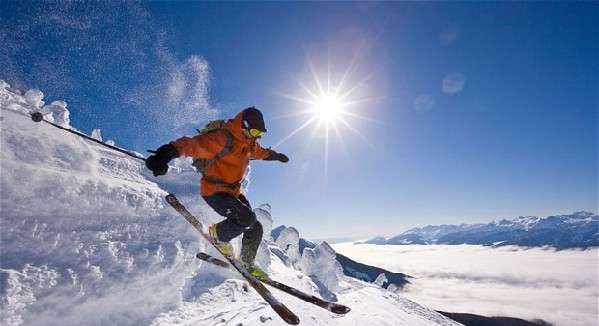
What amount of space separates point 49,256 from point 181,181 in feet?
68.9

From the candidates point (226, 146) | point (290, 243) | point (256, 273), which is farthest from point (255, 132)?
point (290, 243)

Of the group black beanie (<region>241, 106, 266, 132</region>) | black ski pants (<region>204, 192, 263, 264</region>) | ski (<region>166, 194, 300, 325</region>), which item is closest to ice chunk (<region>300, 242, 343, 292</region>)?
black ski pants (<region>204, 192, 263, 264</region>)

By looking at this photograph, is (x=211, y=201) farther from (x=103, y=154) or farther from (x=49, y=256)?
(x=103, y=154)

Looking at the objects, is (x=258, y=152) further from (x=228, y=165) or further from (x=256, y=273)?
(x=256, y=273)

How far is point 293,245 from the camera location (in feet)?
207

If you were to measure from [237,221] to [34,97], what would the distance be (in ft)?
112

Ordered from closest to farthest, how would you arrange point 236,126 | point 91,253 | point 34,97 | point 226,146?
point 226,146, point 236,126, point 91,253, point 34,97

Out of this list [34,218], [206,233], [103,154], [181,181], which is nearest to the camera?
[206,233]

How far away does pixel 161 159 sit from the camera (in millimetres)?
5852

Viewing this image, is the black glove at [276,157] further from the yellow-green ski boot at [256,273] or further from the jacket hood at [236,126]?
the yellow-green ski boot at [256,273]

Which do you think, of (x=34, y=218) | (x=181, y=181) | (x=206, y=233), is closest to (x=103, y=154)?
(x=181, y=181)

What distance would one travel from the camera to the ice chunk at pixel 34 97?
31359mm

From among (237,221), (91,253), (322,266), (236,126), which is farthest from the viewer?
(322,266)

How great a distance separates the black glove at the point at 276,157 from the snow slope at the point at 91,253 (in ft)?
28.1
